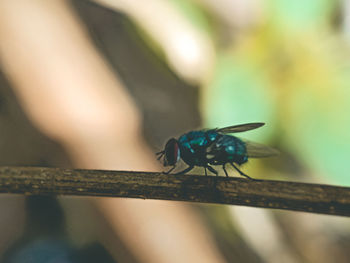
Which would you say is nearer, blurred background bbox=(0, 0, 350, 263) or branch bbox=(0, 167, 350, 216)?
branch bbox=(0, 167, 350, 216)

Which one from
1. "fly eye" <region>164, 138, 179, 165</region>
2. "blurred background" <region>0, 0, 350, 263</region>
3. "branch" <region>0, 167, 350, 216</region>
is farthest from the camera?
"blurred background" <region>0, 0, 350, 263</region>

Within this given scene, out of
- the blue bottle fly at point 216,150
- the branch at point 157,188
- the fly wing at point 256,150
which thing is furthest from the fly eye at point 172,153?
the branch at point 157,188

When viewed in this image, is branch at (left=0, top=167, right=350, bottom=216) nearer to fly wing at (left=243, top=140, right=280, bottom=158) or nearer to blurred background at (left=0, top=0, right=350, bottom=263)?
fly wing at (left=243, top=140, right=280, bottom=158)

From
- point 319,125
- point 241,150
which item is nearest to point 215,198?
point 241,150

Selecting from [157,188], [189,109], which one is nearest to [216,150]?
[157,188]

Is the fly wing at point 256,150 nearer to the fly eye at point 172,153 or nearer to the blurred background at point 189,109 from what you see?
the fly eye at point 172,153

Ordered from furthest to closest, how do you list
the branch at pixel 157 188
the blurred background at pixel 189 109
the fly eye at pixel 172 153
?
the blurred background at pixel 189 109 → the fly eye at pixel 172 153 → the branch at pixel 157 188

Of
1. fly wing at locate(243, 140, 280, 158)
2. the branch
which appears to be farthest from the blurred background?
the branch
